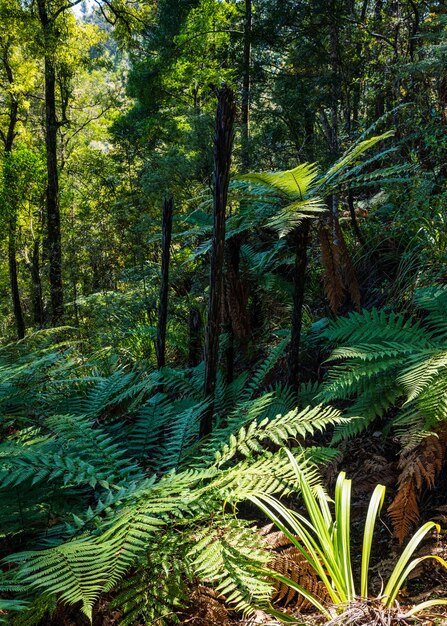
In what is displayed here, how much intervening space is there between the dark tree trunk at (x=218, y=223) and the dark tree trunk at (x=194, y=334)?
1932mm

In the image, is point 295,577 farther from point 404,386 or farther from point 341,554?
point 404,386

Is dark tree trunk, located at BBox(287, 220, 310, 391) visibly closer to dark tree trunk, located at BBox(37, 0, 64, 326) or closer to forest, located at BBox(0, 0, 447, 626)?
forest, located at BBox(0, 0, 447, 626)

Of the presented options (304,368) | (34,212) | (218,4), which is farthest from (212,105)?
(304,368)

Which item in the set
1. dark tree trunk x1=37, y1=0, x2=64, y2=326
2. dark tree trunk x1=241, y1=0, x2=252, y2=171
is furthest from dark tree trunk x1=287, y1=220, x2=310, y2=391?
dark tree trunk x1=37, y1=0, x2=64, y2=326

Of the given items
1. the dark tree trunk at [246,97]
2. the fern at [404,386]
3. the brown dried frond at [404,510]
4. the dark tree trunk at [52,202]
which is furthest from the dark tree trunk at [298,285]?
the dark tree trunk at [52,202]

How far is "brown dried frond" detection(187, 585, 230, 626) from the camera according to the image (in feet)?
4.83

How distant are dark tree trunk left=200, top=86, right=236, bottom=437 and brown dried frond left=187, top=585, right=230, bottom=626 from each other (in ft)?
2.74

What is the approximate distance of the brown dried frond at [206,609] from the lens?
1.47m

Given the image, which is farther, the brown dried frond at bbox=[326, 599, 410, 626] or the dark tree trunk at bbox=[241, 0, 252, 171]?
the dark tree trunk at bbox=[241, 0, 252, 171]

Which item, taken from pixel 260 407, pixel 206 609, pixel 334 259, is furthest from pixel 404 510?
pixel 334 259

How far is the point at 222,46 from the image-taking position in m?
10.6

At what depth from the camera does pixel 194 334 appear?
14.3ft

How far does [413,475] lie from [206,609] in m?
1.13

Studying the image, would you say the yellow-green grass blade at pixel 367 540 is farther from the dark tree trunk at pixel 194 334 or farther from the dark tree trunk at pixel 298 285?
the dark tree trunk at pixel 194 334
